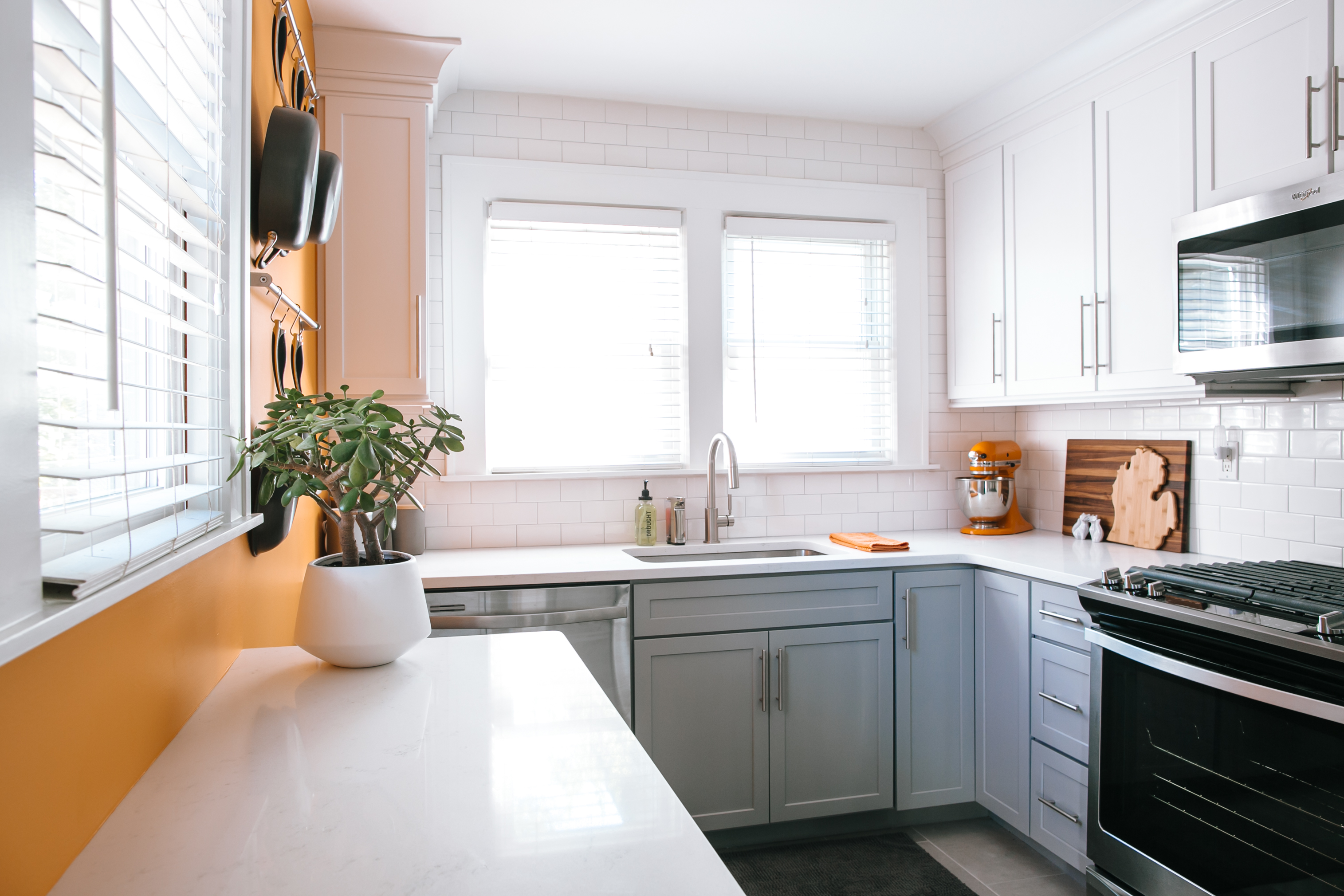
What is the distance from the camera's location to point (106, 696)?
34.4 inches

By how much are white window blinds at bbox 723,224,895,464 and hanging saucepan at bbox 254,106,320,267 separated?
195 cm

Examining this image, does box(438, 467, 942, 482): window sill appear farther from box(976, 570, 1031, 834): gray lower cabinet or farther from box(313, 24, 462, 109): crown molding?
box(313, 24, 462, 109): crown molding

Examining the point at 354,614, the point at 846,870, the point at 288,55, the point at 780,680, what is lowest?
the point at 846,870

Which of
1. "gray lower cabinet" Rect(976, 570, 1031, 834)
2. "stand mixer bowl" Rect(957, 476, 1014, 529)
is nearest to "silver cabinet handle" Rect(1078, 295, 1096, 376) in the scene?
"stand mixer bowl" Rect(957, 476, 1014, 529)

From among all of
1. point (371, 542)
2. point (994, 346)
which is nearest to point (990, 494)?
point (994, 346)

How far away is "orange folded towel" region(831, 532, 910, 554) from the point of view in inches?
110

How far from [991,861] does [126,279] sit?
9.00 feet

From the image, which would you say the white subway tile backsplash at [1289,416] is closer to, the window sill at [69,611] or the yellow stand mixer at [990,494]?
the yellow stand mixer at [990,494]

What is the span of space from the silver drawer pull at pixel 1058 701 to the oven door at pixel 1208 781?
150mm

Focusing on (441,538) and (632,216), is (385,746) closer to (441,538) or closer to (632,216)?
(441,538)

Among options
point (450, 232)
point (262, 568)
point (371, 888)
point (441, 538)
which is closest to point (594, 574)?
point (441, 538)

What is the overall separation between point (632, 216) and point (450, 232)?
688mm

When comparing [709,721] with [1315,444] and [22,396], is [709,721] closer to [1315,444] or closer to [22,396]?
[1315,444]

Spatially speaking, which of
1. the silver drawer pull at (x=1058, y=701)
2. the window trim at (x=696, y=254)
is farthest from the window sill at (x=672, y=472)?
the silver drawer pull at (x=1058, y=701)
